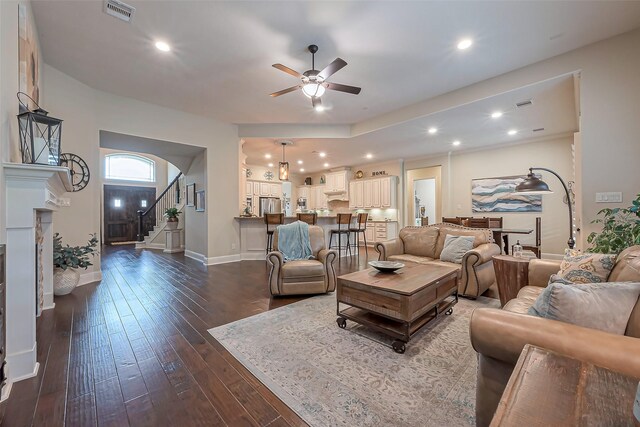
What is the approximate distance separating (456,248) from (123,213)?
10387 millimetres

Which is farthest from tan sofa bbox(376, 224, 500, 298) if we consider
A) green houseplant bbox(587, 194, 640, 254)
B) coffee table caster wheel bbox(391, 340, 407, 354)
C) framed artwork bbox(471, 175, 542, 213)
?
framed artwork bbox(471, 175, 542, 213)

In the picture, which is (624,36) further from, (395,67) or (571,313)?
(571,313)

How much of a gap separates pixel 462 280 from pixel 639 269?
1.94 metres

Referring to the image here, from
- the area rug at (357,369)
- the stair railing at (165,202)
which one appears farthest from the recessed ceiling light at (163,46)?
the stair railing at (165,202)

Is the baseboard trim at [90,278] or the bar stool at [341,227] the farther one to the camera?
the bar stool at [341,227]

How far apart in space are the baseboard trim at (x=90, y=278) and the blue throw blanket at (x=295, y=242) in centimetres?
296

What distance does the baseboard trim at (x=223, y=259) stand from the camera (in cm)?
539

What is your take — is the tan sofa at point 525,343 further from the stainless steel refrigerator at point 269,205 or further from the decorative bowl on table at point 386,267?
the stainless steel refrigerator at point 269,205

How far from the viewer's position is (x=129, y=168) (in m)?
9.45

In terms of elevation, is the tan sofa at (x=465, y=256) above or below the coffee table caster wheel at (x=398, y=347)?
above

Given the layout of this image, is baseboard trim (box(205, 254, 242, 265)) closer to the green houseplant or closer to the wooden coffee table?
the wooden coffee table

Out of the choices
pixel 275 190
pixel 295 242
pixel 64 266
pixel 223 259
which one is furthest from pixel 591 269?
pixel 275 190

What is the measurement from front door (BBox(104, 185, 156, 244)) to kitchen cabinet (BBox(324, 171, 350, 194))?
20.6ft

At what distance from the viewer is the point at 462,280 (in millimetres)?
3246
